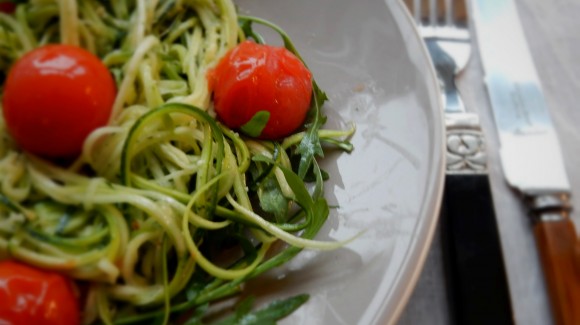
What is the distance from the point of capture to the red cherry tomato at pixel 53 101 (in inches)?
35.7

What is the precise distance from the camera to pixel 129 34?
3.85 feet

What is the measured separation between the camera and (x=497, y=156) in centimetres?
147

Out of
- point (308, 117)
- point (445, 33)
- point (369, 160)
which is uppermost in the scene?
point (445, 33)

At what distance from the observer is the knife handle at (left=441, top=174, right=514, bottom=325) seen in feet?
3.75

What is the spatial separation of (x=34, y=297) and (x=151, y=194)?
0.24 meters

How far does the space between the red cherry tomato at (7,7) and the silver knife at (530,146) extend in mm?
1212

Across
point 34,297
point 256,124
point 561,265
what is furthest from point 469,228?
point 34,297

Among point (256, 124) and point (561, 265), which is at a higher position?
point (256, 124)

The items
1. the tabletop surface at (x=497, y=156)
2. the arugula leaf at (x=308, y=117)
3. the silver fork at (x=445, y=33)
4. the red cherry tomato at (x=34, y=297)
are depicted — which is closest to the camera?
the red cherry tomato at (x=34, y=297)

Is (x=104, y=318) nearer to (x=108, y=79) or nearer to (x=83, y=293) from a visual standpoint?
(x=83, y=293)

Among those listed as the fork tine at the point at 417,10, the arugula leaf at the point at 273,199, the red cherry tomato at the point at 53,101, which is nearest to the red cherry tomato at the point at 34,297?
the red cherry tomato at the point at 53,101

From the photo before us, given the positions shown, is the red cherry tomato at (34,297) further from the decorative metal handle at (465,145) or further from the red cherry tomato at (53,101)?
the decorative metal handle at (465,145)

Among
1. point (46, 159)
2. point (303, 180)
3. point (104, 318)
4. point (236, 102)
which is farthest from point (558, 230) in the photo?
point (46, 159)

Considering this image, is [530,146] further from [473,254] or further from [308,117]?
[308,117]
